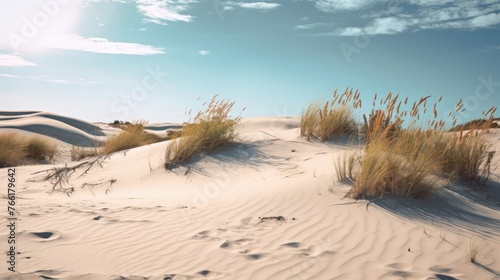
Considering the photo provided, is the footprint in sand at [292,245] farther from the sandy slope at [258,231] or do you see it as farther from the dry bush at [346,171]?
the dry bush at [346,171]

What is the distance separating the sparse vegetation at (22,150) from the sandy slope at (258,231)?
15.6 ft

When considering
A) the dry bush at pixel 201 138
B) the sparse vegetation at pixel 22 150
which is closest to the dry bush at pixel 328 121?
the dry bush at pixel 201 138

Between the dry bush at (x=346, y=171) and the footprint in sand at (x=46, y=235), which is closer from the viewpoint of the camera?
the footprint in sand at (x=46, y=235)

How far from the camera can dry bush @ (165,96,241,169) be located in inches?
326

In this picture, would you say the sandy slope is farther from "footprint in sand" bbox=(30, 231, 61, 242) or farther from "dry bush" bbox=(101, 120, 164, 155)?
Result: "dry bush" bbox=(101, 120, 164, 155)

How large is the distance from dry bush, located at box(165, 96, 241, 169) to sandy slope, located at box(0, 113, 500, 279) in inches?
35.3

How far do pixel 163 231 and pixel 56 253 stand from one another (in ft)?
3.57

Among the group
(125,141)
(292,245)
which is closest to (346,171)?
(292,245)

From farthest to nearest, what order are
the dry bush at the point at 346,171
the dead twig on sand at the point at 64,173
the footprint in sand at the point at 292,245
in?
the dead twig on sand at the point at 64,173, the dry bush at the point at 346,171, the footprint in sand at the point at 292,245

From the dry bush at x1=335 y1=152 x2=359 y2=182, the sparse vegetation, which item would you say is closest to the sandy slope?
the dry bush at x1=335 y1=152 x2=359 y2=182

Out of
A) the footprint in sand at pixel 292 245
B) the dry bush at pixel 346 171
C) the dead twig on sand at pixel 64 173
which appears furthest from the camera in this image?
the dead twig on sand at pixel 64 173

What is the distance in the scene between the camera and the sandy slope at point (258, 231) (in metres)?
3.46

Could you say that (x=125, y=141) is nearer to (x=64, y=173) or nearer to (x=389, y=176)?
(x=64, y=173)

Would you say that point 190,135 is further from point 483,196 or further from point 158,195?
point 483,196
